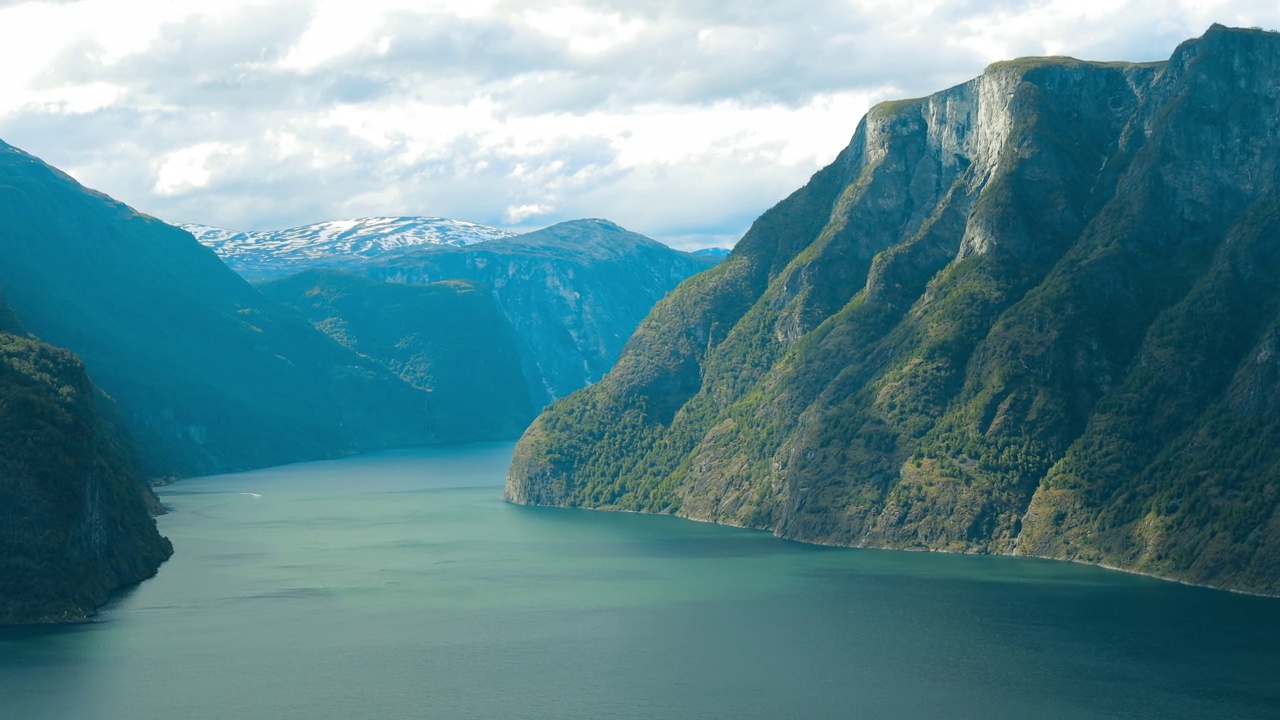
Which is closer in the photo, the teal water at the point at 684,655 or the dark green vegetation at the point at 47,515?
the teal water at the point at 684,655

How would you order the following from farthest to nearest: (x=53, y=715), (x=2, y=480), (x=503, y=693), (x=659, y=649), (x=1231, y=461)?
1. (x=1231, y=461)
2. (x=2, y=480)
3. (x=659, y=649)
4. (x=503, y=693)
5. (x=53, y=715)

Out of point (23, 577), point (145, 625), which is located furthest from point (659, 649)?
point (23, 577)

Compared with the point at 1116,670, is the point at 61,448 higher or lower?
higher

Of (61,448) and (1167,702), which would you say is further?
(61,448)

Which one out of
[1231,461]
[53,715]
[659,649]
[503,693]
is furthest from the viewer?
[1231,461]

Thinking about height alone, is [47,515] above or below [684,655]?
above

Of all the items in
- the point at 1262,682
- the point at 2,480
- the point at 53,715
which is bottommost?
the point at 1262,682

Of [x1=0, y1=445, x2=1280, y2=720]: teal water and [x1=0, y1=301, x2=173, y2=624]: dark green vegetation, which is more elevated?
[x1=0, y1=301, x2=173, y2=624]: dark green vegetation

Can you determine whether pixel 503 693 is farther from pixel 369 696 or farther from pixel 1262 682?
pixel 1262 682

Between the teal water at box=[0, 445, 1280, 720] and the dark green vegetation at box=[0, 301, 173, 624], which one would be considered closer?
the teal water at box=[0, 445, 1280, 720]

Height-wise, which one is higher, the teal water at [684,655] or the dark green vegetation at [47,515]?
the dark green vegetation at [47,515]

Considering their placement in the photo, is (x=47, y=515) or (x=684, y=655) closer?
(x=684, y=655)
